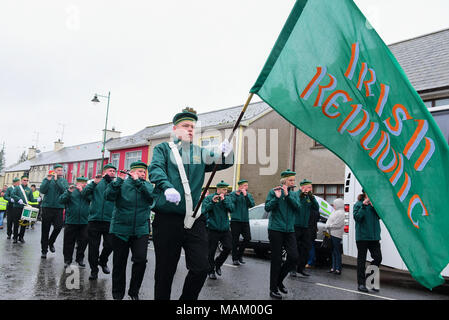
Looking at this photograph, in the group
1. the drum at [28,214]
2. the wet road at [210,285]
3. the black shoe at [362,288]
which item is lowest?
the wet road at [210,285]

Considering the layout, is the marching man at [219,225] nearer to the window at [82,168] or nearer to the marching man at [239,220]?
the marching man at [239,220]

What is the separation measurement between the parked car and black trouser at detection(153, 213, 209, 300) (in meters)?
7.40

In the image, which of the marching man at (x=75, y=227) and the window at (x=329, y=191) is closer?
the marching man at (x=75, y=227)

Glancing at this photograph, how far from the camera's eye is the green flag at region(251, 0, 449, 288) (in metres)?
3.59

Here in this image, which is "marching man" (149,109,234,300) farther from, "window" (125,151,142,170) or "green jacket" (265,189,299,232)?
"window" (125,151,142,170)

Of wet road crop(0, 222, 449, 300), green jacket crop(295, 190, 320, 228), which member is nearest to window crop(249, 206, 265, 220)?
wet road crop(0, 222, 449, 300)

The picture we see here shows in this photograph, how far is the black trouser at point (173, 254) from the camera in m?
3.62

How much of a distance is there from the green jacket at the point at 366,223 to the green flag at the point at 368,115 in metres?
3.70

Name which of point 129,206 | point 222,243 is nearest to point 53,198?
point 222,243

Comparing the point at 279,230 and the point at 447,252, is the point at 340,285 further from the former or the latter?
the point at 447,252

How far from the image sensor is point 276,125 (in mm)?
25578

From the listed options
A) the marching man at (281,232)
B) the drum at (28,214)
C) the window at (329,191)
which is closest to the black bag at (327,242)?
the marching man at (281,232)

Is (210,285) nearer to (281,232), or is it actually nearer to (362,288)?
(281,232)

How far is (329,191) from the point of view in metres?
18.0
